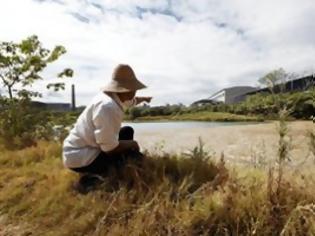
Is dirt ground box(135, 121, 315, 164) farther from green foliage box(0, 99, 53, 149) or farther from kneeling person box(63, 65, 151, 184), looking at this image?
green foliage box(0, 99, 53, 149)

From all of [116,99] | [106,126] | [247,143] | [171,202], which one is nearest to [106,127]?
[106,126]

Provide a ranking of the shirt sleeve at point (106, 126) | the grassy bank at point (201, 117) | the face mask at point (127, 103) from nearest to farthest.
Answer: the shirt sleeve at point (106, 126) < the face mask at point (127, 103) < the grassy bank at point (201, 117)

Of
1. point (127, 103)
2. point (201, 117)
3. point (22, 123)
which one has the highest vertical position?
point (127, 103)

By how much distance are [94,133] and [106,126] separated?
0.63ft

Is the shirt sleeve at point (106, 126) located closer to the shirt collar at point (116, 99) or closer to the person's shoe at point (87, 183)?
the shirt collar at point (116, 99)

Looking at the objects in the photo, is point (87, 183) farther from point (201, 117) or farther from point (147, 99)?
point (201, 117)

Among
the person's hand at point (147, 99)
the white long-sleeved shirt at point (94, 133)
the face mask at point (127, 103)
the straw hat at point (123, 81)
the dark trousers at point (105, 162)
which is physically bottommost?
the dark trousers at point (105, 162)

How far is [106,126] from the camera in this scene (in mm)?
3740

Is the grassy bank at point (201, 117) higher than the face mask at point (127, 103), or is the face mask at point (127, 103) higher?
the face mask at point (127, 103)

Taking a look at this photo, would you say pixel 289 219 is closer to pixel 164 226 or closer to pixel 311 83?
pixel 164 226

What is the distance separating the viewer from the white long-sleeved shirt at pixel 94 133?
12.3 feet

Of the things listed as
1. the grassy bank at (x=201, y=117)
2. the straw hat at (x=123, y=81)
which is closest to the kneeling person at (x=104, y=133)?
the straw hat at (x=123, y=81)

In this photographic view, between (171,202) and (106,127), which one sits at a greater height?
(106,127)

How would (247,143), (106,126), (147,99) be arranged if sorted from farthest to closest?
(247,143) → (147,99) → (106,126)
